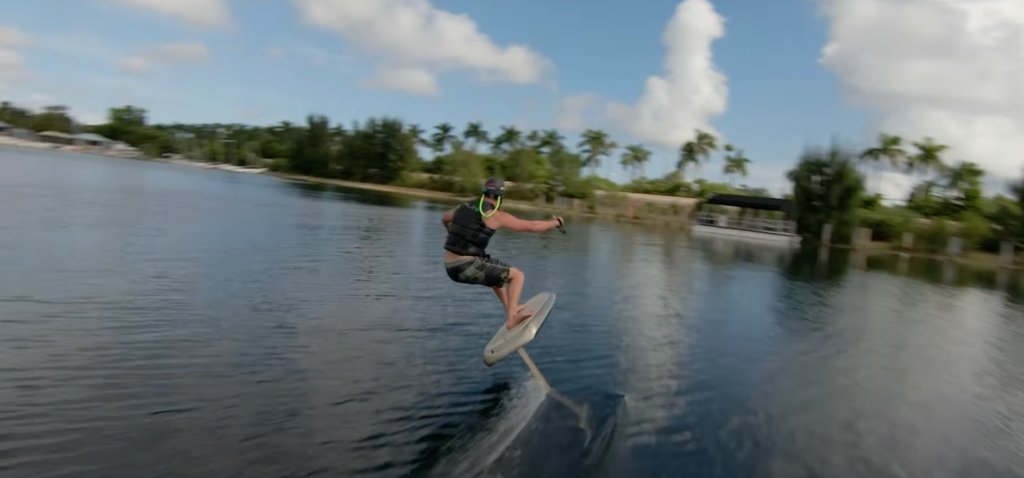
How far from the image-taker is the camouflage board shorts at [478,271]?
8805mm

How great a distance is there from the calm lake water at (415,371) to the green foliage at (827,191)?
4640 centimetres

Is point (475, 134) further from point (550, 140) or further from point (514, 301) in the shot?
point (514, 301)

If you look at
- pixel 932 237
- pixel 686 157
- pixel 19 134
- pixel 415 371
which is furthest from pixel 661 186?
pixel 19 134

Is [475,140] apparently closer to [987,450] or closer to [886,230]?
[886,230]

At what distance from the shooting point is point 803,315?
66.2 feet

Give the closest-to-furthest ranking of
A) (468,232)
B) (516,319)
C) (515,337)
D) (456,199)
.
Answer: (515,337) < (468,232) < (516,319) < (456,199)

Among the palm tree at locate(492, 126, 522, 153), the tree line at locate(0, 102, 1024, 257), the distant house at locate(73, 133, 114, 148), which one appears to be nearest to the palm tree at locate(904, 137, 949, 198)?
the tree line at locate(0, 102, 1024, 257)

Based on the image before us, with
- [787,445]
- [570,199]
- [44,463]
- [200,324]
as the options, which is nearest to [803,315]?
[787,445]

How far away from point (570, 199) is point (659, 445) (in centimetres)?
8978

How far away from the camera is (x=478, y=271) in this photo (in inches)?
348

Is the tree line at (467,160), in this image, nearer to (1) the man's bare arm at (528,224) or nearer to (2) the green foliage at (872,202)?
(2) the green foliage at (872,202)

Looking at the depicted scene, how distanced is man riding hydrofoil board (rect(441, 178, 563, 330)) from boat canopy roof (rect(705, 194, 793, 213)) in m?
67.0

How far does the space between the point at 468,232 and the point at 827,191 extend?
221 ft

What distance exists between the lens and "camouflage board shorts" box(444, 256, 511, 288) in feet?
28.9
